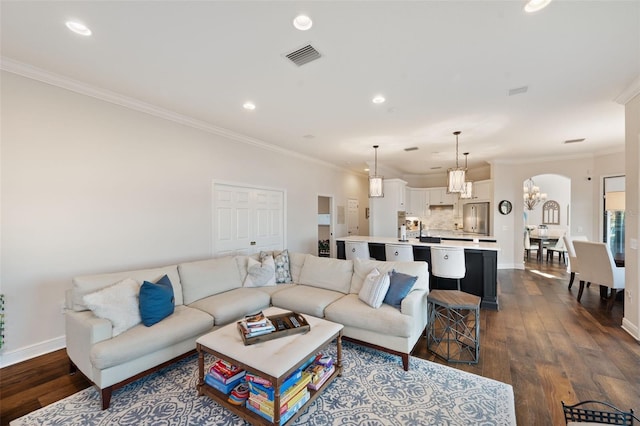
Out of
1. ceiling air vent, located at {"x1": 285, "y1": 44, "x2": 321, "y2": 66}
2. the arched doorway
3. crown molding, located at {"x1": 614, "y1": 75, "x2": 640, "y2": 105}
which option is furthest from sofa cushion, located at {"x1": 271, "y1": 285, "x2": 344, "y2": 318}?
the arched doorway

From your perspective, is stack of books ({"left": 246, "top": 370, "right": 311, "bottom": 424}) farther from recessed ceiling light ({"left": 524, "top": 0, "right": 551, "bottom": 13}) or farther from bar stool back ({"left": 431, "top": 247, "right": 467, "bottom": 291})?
recessed ceiling light ({"left": 524, "top": 0, "right": 551, "bottom": 13})

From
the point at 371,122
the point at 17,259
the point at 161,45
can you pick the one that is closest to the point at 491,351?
the point at 371,122

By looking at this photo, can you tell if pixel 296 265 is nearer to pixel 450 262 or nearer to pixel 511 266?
pixel 450 262

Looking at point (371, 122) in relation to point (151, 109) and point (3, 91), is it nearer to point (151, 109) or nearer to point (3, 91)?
point (151, 109)

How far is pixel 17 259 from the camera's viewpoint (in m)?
2.65

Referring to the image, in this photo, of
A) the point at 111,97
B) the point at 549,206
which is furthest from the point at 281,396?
the point at 549,206

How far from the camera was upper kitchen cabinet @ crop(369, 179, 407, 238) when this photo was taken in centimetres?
747

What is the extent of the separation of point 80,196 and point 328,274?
305cm

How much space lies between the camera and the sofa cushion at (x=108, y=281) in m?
2.48

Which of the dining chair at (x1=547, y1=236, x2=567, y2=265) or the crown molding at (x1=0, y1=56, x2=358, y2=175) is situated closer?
the crown molding at (x1=0, y1=56, x2=358, y2=175)

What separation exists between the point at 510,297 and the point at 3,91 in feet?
23.6

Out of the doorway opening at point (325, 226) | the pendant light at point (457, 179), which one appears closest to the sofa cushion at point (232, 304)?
the pendant light at point (457, 179)

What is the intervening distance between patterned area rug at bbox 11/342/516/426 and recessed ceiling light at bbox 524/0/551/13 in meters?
2.90

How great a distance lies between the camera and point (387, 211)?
7527 mm
